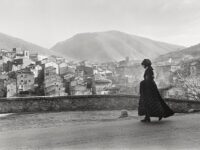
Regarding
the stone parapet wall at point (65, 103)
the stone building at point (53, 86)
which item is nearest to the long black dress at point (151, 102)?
the stone parapet wall at point (65, 103)

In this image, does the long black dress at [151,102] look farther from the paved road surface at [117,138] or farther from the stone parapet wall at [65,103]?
the stone parapet wall at [65,103]

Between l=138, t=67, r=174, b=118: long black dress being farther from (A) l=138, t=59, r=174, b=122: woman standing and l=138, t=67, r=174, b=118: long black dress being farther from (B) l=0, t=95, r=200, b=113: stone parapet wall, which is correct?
(B) l=0, t=95, r=200, b=113: stone parapet wall

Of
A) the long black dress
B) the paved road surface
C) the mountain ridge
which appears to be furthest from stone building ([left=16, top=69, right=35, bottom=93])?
the mountain ridge

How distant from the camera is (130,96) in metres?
17.3

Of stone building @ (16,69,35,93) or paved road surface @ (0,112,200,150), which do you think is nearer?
paved road surface @ (0,112,200,150)

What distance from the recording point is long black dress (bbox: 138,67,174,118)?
883 centimetres

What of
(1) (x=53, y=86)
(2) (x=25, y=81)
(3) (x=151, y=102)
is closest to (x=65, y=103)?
(3) (x=151, y=102)

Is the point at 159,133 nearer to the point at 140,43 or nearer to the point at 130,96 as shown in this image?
the point at 130,96

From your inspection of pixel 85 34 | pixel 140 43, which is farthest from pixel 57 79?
pixel 85 34

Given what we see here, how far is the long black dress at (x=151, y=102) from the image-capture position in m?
8.83

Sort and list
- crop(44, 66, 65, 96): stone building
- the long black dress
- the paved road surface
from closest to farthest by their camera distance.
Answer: the paved road surface < the long black dress < crop(44, 66, 65, 96): stone building

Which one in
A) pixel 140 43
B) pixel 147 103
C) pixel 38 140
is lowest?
pixel 38 140

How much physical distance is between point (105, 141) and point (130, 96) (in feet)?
36.2

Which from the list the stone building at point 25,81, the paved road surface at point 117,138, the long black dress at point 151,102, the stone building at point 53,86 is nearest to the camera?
the paved road surface at point 117,138
